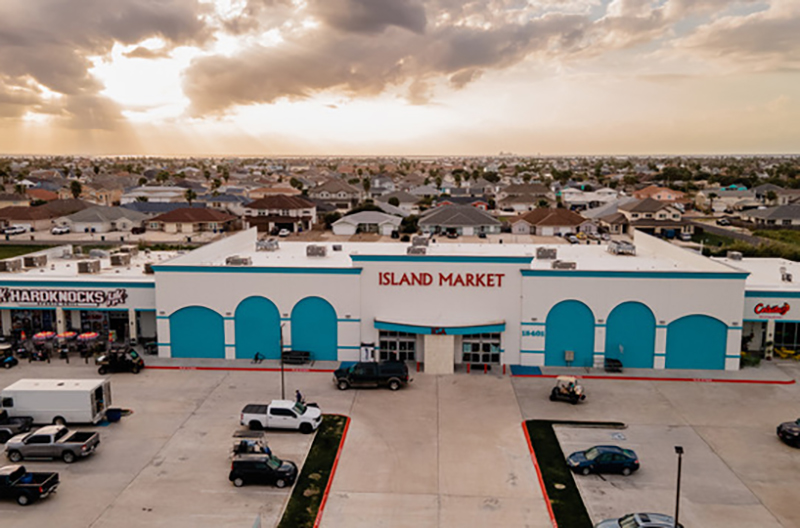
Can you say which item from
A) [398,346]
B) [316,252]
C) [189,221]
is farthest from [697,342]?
[189,221]

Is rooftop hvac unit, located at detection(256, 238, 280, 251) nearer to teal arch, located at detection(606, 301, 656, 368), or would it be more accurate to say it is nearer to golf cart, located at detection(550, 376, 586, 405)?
golf cart, located at detection(550, 376, 586, 405)

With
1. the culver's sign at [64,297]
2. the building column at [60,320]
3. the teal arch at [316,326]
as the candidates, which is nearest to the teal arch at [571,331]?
the teal arch at [316,326]

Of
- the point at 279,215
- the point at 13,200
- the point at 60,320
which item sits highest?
the point at 13,200

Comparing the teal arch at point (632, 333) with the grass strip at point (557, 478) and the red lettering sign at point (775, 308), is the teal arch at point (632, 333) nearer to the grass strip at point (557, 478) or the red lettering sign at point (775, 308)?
the red lettering sign at point (775, 308)

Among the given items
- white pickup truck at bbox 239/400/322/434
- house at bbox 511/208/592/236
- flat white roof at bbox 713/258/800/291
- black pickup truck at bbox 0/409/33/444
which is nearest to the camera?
black pickup truck at bbox 0/409/33/444

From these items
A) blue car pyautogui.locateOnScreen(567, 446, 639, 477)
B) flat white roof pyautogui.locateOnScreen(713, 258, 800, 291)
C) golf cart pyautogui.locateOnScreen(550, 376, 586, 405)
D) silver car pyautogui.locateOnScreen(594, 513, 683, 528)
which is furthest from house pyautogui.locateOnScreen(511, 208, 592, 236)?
silver car pyautogui.locateOnScreen(594, 513, 683, 528)

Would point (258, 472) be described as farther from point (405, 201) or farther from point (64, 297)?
point (405, 201)

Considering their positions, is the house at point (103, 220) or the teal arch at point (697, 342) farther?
the house at point (103, 220)
